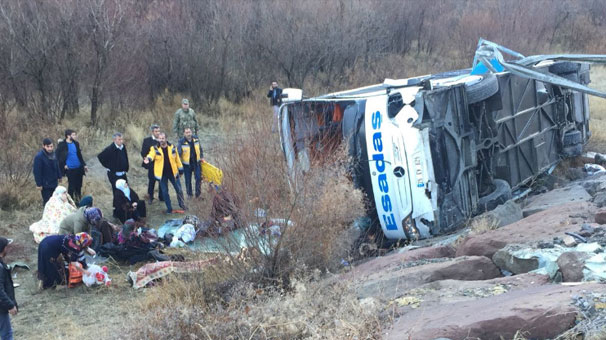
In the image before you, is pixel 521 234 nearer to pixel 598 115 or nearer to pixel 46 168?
pixel 46 168

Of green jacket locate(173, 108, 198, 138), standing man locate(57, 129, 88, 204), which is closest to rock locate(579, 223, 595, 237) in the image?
standing man locate(57, 129, 88, 204)

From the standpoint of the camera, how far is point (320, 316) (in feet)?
18.0

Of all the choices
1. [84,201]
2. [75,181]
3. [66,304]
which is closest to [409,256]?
[66,304]

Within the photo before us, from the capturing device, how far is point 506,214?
8.26 m

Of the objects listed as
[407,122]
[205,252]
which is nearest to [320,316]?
[205,252]

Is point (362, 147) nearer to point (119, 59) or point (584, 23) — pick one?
point (119, 59)

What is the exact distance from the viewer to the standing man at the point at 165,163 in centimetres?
1142

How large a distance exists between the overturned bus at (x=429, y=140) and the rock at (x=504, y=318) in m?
2.99

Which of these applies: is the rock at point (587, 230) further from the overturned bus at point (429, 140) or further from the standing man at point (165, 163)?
the standing man at point (165, 163)

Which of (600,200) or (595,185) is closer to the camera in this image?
(600,200)

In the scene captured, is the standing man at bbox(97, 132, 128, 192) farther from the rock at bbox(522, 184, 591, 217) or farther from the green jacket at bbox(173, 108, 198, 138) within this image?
the rock at bbox(522, 184, 591, 217)

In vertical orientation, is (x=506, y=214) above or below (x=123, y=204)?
below

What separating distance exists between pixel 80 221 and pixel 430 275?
503 cm

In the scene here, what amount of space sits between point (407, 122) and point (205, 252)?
2807 millimetres
